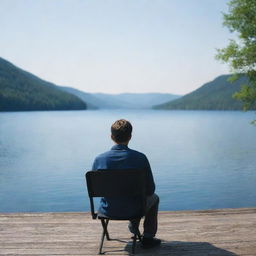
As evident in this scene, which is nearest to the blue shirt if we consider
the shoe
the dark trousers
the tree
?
the dark trousers

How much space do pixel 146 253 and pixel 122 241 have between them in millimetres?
633

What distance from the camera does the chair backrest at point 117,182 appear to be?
4.62 metres

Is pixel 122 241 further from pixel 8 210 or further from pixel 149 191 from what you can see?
pixel 8 210

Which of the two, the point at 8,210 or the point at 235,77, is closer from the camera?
the point at 8,210

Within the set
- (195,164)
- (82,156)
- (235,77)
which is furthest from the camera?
(82,156)

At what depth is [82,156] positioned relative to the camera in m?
33.4

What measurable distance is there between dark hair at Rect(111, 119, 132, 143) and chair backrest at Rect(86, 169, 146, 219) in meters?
0.41

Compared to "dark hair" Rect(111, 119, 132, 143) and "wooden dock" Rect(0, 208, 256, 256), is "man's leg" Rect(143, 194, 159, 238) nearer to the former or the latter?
"wooden dock" Rect(0, 208, 256, 256)

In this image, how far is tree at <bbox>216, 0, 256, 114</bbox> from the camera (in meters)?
21.1

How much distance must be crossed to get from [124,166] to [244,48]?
18.4 metres

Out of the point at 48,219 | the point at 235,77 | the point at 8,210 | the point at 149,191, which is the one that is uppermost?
the point at 235,77

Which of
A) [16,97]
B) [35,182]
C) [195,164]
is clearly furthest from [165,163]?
[16,97]

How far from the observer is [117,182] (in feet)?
15.4

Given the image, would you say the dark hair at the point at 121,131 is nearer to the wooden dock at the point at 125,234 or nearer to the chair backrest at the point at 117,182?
the chair backrest at the point at 117,182
